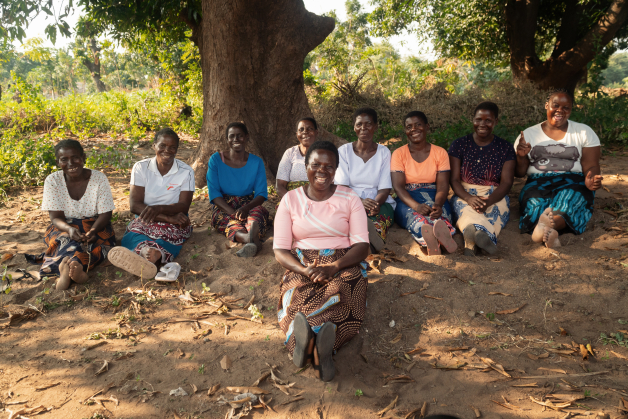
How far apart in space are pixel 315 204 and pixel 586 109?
295 inches

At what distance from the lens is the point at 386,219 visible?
445 centimetres

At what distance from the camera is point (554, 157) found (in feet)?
14.8

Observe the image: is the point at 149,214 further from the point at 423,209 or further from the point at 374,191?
the point at 423,209

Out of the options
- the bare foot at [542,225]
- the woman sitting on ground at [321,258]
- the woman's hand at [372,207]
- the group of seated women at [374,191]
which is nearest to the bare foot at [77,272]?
the group of seated women at [374,191]

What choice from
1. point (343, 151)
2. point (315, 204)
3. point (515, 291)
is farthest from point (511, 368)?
point (343, 151)

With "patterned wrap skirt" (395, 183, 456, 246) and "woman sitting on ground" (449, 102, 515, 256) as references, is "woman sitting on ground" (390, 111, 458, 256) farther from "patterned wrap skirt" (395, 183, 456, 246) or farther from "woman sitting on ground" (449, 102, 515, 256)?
"woman sitting on ground" (449, 102, 515, 256)

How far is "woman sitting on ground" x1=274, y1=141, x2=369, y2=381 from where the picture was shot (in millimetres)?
2777

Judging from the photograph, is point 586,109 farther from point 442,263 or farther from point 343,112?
point 442,263

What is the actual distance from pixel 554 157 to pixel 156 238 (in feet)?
13.9

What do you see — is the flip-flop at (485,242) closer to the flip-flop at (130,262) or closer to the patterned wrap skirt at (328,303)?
the patterned wrap skirt at (328,303)

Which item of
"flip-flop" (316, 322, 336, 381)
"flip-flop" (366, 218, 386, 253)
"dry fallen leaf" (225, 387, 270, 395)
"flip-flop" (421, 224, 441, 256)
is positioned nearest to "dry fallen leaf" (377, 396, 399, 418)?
"flip-flop" (316, 322, 336, 381)

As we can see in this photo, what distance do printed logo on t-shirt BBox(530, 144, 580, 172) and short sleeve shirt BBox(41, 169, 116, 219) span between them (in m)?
4.47

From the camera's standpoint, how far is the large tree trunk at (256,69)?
5.96 m

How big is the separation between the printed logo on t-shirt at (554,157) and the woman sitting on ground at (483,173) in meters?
0.28
